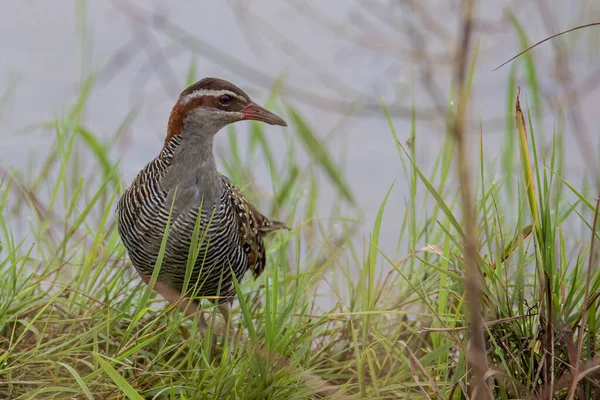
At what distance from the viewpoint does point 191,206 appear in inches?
141

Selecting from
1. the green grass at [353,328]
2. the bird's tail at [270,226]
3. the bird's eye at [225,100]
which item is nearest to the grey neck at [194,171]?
the bird's eye at [225,100]

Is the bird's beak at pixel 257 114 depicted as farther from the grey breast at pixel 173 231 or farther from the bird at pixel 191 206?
the grey breast at pixel 173 231

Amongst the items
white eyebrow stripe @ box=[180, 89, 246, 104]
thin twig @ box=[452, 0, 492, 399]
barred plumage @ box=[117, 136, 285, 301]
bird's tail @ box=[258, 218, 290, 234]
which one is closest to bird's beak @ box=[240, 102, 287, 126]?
white eyebrow stripe @ box=[180, 89, 246, 104]

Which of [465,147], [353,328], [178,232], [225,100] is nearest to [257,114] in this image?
[225,100]

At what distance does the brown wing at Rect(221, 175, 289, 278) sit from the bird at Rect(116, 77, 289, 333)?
0.6 inches

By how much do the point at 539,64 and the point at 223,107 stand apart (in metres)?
2.72

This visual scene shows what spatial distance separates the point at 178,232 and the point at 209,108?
21.6 inches

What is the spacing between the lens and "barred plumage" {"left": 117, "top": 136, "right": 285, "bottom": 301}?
356 centimetres

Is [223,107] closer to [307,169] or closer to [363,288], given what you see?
[363,288]

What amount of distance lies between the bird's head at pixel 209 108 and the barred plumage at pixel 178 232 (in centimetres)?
9

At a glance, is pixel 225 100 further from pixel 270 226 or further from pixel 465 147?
pixel 465 147

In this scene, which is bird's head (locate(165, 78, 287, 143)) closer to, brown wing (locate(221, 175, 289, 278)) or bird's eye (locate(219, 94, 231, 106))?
bird's eye (locate(219, 94, 231, 106))

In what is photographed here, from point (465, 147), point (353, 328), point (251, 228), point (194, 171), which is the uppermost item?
point (194, 171)

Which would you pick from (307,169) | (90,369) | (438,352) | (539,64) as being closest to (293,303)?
(438,352)
